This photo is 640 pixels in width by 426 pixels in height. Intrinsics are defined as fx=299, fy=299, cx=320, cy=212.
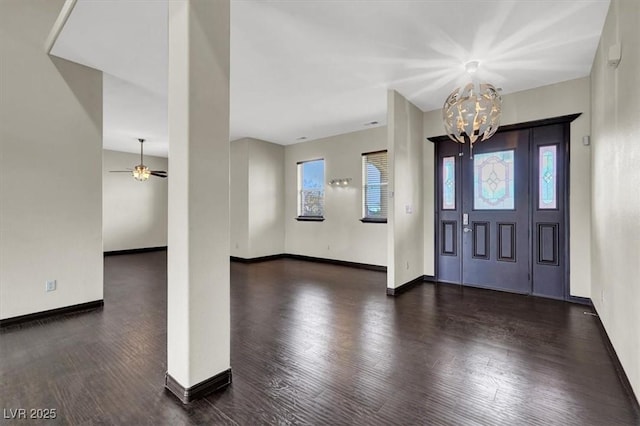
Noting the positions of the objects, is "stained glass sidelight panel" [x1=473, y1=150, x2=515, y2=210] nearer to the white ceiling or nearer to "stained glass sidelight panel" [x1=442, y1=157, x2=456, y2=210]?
"stained glass sidelight panel" [x1=442, y1=157, x2=456, y2=210]

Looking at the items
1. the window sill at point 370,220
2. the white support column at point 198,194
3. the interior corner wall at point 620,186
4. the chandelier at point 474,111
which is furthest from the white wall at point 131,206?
the interior corner wall at point 620,186

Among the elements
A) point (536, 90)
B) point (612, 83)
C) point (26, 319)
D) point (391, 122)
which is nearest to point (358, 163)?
point (391, 122)

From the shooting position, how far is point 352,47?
10.4 ft

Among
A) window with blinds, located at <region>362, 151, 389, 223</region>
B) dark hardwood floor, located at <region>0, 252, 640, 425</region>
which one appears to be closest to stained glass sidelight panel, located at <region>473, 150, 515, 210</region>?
dark hardwood floor, located at <region>0, 252, 640, 425</region>

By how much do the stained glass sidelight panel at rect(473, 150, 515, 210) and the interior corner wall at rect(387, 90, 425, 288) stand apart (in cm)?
88

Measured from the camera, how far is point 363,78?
3.93 metres

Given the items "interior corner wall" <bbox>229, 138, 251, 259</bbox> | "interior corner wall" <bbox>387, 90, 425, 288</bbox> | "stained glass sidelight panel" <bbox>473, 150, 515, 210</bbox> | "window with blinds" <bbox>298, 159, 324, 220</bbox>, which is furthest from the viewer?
"window with blinds" <bbox>298, 159, 324, 220</bbox>

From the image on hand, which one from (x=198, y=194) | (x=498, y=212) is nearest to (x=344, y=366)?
(x=198, y=194)

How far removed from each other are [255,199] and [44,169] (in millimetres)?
4170

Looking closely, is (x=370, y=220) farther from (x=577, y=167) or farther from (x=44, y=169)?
(x=44, y=169)

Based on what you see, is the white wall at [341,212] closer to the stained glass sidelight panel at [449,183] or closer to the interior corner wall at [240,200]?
the interior corner wall at [240,200]

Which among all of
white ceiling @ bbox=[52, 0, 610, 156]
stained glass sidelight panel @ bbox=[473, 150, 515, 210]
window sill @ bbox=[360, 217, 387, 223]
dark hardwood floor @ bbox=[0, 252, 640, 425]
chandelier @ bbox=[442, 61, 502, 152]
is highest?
white ceiling @ bbox=[52, 0, 610, 156]

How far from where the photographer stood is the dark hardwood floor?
1865mm

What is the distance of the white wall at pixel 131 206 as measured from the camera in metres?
8.28
